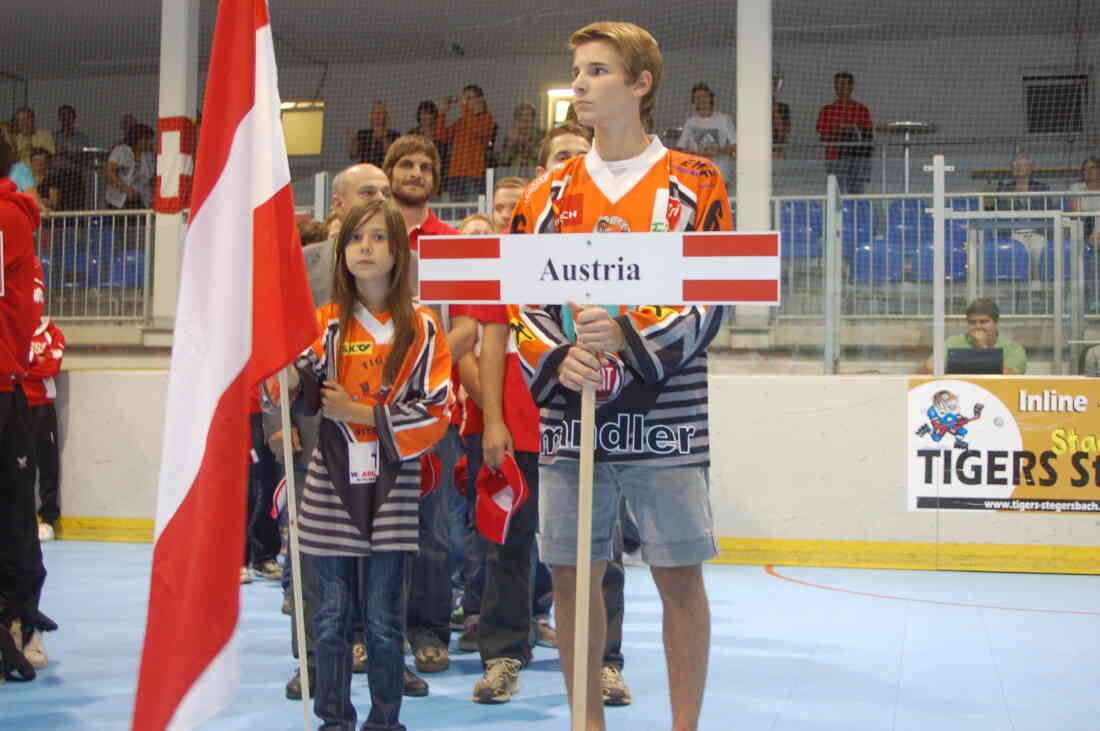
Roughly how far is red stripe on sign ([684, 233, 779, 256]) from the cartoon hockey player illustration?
4.35 metres

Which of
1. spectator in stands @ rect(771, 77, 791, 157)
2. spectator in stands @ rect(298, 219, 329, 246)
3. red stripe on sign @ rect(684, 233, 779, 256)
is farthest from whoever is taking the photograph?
spectator in stands @ rect(771, 77, 791, 157)

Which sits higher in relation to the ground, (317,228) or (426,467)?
(317,228)

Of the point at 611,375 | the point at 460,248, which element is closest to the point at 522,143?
the point at 611,375

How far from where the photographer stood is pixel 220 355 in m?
1.91

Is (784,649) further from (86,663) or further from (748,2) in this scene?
(748,2)

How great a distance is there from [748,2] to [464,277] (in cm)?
767

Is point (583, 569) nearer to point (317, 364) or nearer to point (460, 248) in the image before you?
point (460, 248)

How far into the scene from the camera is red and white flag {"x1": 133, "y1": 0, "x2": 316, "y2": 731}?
1.77 metres

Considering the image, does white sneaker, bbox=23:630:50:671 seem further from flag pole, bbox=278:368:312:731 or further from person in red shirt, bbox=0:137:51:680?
flag pole, bbox=278:368:312:731

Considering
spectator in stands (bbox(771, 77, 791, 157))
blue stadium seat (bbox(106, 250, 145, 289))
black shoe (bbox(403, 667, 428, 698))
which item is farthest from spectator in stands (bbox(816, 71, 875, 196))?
black shoe (bbox(403, 667, 428, 698))

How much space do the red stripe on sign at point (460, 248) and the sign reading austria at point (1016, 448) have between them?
14.6ft

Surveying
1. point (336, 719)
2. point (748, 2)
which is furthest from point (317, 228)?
point (748, 2)

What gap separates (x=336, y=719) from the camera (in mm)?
Answer: 2730

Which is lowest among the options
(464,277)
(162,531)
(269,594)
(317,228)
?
(269,594)
